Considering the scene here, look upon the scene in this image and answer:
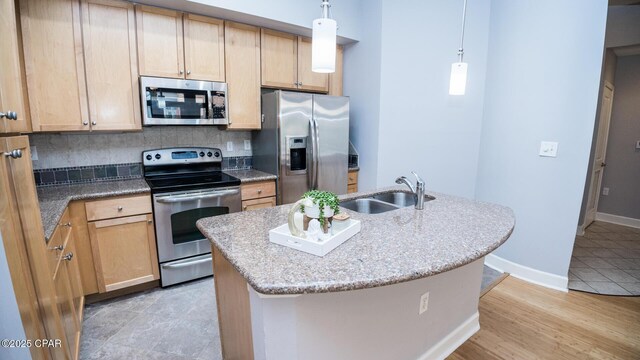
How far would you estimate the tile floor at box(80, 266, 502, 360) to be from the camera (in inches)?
74.5

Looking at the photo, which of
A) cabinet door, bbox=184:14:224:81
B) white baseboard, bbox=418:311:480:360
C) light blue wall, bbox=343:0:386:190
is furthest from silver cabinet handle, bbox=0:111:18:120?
light blue wall, bbox=343:0:386:190

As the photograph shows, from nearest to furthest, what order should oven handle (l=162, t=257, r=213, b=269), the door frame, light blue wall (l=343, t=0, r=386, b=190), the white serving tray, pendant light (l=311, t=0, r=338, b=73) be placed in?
the white serving tray
pendant light (l=311, t=0, r=338, b=73)
oven handle (l=162, t=257, r=213, b=269)
light blue wall (l=343, t=0, r=386, b=190)
the door frame

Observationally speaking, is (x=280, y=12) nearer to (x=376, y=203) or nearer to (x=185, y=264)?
(x=376, y=203)

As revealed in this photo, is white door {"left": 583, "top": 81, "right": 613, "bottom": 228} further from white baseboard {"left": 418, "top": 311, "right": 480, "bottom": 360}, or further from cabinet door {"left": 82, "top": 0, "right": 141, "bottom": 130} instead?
cabinet door {"left": 82, "top": 0, "right": 141, "bottom": 130}

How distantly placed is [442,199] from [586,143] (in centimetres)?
141

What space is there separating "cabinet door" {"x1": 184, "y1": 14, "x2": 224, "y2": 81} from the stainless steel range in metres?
0.77

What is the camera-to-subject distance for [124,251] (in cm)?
239

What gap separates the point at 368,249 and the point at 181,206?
6.03ft

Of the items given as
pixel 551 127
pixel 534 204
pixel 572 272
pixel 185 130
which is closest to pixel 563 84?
pixel 551 127

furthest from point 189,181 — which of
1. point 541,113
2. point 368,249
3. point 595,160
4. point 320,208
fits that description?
point 595,160

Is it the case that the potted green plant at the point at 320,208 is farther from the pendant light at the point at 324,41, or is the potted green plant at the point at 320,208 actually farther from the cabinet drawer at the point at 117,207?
the cabinet drawer at the point at 117,207

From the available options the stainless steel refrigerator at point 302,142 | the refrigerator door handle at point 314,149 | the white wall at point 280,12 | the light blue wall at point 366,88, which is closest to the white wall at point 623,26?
the light blue wall at point 366,88

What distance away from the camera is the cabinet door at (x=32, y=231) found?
105 cm

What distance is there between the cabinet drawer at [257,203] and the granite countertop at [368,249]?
3.76 ft
